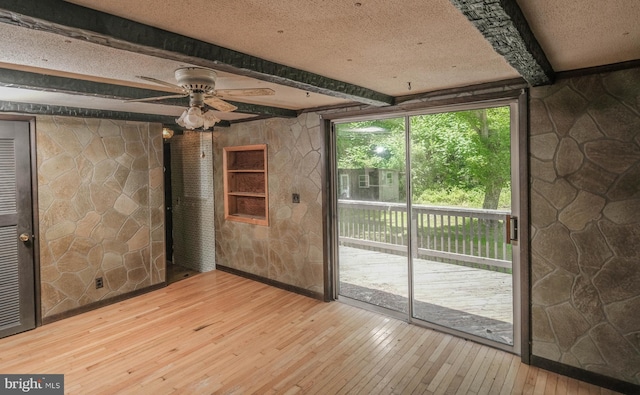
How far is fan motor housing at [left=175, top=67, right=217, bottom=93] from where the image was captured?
2193 millimetres

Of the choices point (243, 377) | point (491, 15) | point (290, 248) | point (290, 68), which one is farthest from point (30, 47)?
point (290, 248)

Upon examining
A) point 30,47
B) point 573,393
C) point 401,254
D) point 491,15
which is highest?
point 30,47

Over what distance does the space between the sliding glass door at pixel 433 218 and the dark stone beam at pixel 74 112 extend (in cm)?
221

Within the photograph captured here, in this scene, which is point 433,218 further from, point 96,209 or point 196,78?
point 96,209

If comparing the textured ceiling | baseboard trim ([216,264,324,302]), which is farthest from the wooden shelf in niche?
the textured ceiling

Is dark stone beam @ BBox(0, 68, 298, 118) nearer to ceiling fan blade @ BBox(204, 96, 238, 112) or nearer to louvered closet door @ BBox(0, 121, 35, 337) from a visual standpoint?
ceiling fan blade @ BBox(204, 96, 238, 112)

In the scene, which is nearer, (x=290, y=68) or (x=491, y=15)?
(x=491, y=15)

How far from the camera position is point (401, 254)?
4195mm

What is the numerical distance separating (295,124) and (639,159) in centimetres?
317

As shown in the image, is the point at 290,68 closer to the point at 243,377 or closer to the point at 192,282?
the point at 243,377

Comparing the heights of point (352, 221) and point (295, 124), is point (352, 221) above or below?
below

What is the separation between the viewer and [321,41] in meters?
1.76

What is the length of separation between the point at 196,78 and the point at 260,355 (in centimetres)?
225

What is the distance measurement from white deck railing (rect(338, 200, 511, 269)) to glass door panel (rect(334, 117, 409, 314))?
0.01 meters
